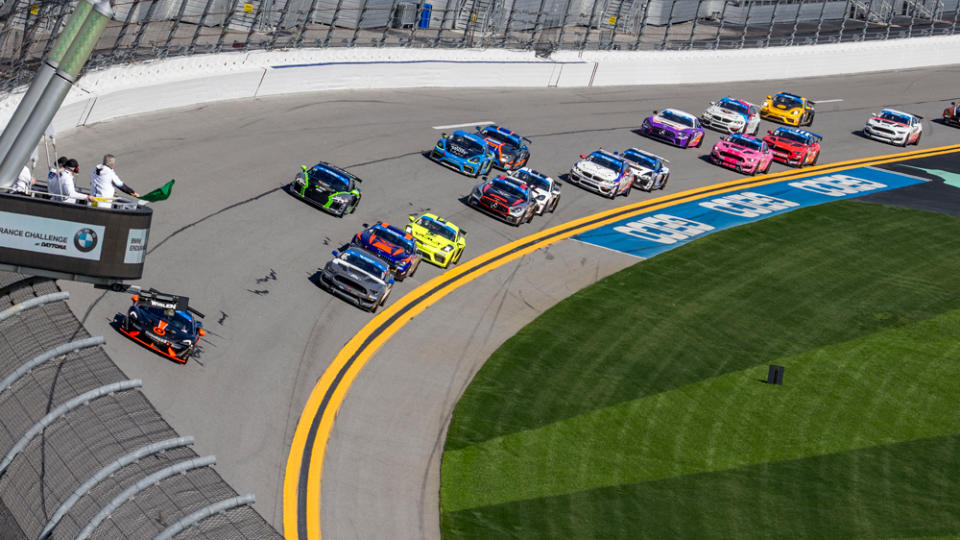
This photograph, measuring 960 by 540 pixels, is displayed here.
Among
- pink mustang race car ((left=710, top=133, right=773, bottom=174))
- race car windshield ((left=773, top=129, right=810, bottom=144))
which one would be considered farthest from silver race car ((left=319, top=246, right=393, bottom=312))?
race car windshield ((left=773, top=129, right=810, bottom=144))

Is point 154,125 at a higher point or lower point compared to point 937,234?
lower

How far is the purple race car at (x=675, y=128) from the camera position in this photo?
151 feet

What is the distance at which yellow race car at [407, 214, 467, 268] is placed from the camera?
103 ft

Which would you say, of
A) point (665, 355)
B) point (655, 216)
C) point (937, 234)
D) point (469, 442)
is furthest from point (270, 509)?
point (937, 234)

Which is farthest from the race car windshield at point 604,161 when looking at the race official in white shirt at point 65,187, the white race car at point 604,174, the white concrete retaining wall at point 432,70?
the race official in white shirt at point 65,187

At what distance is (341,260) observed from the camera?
1112 inches

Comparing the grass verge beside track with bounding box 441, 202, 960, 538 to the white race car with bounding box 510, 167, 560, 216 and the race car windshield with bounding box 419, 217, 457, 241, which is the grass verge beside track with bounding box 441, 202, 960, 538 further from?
the white race car with bounding box 510, 167, 560, 216

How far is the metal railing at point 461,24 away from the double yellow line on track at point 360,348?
41.6ft

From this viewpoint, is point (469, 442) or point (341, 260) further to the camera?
point (341, 260)

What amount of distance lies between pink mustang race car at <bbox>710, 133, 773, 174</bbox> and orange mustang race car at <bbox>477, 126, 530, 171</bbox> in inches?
353

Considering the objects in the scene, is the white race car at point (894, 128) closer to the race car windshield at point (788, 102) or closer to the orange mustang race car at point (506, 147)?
the race car windshield at point (788, 102)

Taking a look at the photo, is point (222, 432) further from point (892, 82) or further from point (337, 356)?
point (892, 82)

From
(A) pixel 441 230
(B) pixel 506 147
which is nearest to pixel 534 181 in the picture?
(B) pixel 506 147

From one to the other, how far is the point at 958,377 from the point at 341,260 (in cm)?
1686
